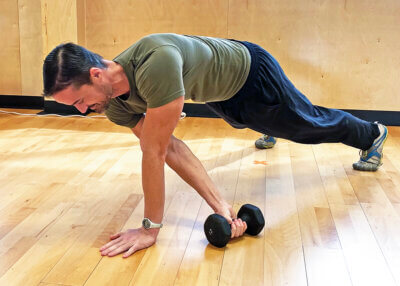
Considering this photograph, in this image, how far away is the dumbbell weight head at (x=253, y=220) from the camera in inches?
67.4

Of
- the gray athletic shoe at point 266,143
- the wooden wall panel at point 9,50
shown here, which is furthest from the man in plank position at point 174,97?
the wooden wall panel at point 9,50

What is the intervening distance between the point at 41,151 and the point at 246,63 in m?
1.43

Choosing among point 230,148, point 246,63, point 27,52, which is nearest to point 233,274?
point 246,63

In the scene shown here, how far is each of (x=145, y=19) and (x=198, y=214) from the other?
2140mm

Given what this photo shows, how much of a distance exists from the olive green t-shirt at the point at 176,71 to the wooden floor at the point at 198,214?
454 millimetres

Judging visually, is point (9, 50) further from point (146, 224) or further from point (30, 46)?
point (146, 224)

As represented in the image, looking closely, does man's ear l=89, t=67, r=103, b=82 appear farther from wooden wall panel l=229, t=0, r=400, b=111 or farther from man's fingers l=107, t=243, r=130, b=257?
wooden wall panel l=229, t=0, r=400, b=111

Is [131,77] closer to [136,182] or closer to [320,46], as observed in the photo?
[136,182]

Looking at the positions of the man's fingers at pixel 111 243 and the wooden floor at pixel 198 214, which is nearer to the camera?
the wooden floor at pixel 198 214

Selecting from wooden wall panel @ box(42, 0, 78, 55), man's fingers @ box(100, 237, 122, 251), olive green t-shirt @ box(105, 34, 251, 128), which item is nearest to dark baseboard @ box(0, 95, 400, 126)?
wooden wall panel @ box(42, 0, 78, 55)

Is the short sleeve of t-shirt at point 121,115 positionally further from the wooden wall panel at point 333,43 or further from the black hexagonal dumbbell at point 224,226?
the wooden wall panel at point 333,43

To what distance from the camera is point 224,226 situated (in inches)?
63.7

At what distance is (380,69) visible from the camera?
11.6 feet

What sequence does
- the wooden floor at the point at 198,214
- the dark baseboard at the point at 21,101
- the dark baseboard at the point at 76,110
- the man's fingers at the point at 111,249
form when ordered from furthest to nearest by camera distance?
the dark baseboard at the point at 21,101, the dark baseboard at the point at 76,110, the man's fingers at the point at 111,249, the wooden floor at the point at 198,214
